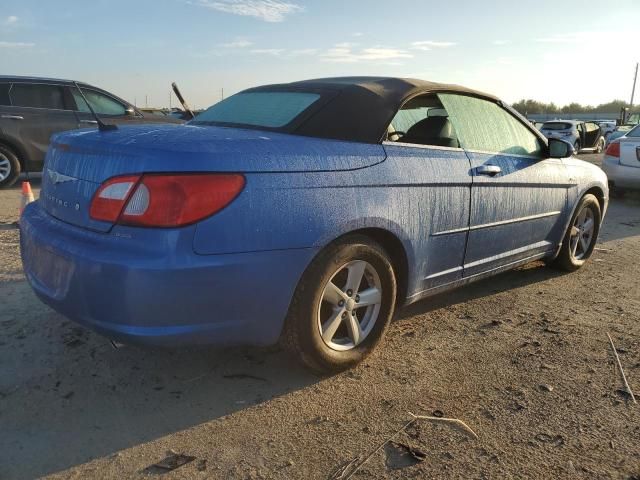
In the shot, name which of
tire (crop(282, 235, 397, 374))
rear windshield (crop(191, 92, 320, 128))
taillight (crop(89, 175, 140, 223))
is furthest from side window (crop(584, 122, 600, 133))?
taillight (crop(89, 175, 140, 223))

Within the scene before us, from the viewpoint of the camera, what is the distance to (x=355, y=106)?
10.1ft

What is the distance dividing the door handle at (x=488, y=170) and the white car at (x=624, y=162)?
6605mm

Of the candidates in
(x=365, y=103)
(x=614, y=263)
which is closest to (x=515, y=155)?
(x=365, y=103)

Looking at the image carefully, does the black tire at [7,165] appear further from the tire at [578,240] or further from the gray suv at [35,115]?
the tire at [578,240]

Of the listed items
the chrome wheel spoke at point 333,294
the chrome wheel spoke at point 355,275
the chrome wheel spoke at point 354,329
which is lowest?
the chrome wheel spoke at point 354,329

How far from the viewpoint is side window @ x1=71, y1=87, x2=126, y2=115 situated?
9.22 m

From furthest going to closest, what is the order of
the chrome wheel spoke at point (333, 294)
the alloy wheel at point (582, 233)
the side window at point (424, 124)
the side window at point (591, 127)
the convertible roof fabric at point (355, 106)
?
the side window at point (591, 127)
the alloy wheel at point (582, 233)
the side window at point (424, 124)
the convertible roof fabric at point (355, 106)
the chrome wheel spoke at point (333, 294)

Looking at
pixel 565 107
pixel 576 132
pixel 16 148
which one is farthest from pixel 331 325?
pixel 565 107

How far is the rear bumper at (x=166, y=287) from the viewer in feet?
7.47

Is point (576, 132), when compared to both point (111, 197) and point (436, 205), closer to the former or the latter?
point (436, 205)

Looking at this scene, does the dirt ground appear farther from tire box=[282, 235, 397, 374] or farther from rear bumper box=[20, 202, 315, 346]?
rear bumper box=[20, 202, 315, 346]

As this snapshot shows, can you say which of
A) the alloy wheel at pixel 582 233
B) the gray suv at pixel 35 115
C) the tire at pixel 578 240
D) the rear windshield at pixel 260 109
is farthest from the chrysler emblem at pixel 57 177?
the gray suv at pixel 35 115

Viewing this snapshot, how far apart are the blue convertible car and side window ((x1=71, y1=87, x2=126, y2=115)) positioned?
20.7 feet

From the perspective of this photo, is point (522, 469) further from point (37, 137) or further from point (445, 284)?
point (37, 137)
